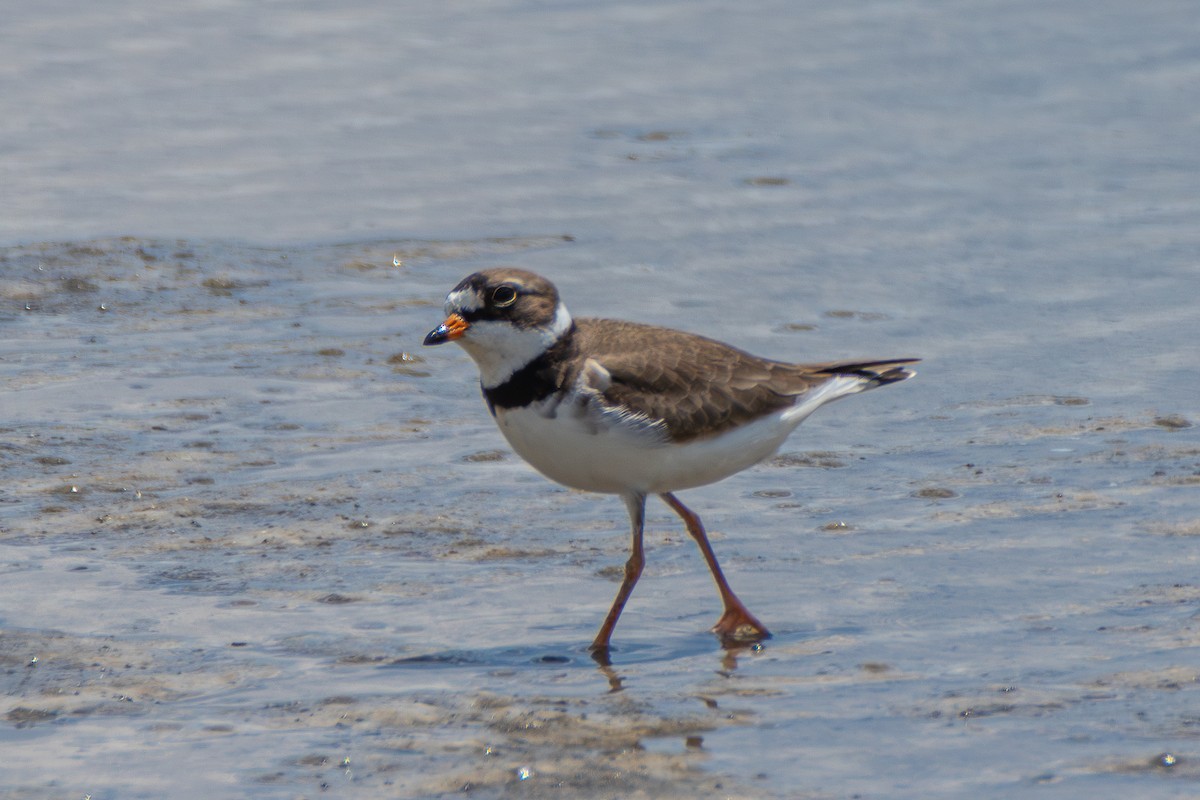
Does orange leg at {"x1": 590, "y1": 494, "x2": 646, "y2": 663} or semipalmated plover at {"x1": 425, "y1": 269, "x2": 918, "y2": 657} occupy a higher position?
semipalmated plover at {"x1": 425, "y1": 269, "x2": 918, "y2": 657}

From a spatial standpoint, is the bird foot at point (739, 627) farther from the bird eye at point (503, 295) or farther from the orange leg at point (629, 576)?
the bird eye at point (503, 295)

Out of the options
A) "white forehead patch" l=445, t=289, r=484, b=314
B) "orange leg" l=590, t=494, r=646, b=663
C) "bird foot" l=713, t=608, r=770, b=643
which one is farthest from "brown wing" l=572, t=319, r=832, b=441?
"bird foot" l=713, t=608, r=770, b=643

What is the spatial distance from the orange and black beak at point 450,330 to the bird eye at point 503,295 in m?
0.14

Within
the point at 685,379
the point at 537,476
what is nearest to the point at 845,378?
the point at 685,379

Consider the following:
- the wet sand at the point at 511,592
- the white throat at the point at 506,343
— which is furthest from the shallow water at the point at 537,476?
the white throat at the point at 506,343

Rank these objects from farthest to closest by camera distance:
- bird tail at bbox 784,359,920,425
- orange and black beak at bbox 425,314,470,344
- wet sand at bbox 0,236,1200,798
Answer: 1. bird tail at bbox 784,359,920,425
2. orange and black beak at bbox 425,314,470,344
3. wet sand at bbox 0,236,1200,798

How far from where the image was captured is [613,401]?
252 inches

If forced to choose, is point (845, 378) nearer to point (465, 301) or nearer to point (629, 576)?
point (629, 576)

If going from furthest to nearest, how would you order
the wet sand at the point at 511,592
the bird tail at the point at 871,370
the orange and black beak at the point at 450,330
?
the bird tail at the point at 871,370 → the orange and black beak at the point at 450,330 → the wet sand at the point at 511,592

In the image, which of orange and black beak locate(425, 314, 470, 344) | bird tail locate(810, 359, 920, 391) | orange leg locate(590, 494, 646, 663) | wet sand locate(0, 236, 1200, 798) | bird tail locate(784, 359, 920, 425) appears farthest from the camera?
bird tail locate(810, 359, 920, 391)

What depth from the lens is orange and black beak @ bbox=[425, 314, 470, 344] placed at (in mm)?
6336

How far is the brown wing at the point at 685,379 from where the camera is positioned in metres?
6.55

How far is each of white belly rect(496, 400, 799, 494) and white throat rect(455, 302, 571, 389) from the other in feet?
0.54

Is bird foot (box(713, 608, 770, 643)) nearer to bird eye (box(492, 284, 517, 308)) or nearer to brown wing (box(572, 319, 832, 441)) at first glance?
brown wing (box(572, 319, 832, 441))
